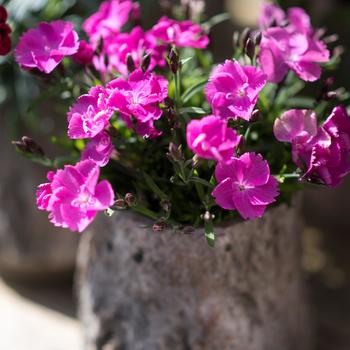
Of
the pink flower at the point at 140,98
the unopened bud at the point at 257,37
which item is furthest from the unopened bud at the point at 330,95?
the pink flower at the point at 140,98

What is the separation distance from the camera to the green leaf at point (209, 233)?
69cm

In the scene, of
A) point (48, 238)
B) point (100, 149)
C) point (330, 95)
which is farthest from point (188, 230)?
point (48, 238)

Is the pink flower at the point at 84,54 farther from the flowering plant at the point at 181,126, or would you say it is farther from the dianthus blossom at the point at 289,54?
the dianthus blossom at the point at 289,54

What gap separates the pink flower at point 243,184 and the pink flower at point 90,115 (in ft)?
0.44

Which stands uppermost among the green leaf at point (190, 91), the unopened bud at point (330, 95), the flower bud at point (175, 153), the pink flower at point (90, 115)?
the pink flower at point (90, 115)

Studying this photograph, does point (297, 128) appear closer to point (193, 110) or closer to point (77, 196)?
point (193, 110)

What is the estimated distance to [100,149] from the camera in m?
0.68

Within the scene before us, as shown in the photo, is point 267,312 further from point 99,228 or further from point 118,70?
point 118,70

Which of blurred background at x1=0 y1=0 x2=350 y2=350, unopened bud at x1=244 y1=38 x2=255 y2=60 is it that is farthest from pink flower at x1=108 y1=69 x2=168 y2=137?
blurred background at x1=0 y1=0 x2=350 y2=350

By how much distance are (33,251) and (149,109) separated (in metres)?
0.70

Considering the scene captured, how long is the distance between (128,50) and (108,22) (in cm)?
7

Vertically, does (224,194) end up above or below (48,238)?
above

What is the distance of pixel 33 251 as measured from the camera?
1279 millimetres

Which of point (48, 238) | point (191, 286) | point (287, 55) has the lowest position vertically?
point (48, 238)
